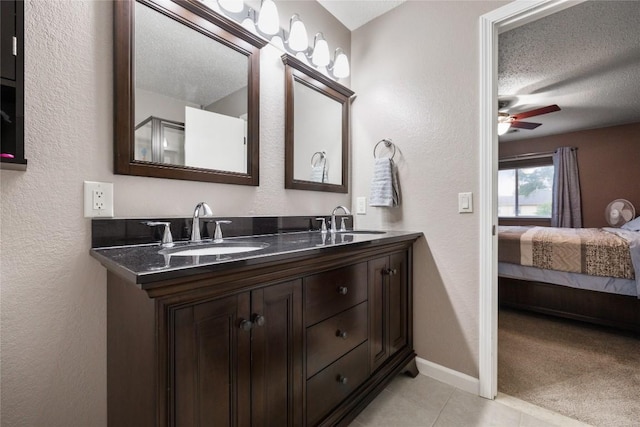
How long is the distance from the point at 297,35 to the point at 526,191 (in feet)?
17.8

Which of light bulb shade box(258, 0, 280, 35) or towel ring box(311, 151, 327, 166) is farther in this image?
towel ring box(311, 151, 327, 166)

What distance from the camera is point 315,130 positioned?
6.23ft

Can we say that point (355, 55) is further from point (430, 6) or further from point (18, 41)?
point (18, 41)

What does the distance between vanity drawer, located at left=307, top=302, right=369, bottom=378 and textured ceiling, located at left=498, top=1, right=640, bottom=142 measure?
95.3 inches

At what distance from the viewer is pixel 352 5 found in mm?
1896

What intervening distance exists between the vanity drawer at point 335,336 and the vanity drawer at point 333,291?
33 mm

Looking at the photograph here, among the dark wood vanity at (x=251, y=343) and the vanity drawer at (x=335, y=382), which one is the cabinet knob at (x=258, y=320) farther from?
the vanity drawer at (x=335, y=382)

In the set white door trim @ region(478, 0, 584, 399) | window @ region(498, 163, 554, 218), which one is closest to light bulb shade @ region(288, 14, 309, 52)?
white door trim @ region(478, 0, 584, 399)

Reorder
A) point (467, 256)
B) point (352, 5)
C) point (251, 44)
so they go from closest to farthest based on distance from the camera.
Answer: point (251, 44)
point (467, 256)
point (352, 5)

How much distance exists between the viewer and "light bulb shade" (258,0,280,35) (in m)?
1.48

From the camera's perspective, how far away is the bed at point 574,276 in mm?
2289

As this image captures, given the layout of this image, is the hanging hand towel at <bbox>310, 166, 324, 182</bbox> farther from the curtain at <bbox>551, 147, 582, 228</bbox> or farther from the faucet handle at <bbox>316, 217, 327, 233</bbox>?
the curtain at <bbox>551, 147, 582, 228</bbox>

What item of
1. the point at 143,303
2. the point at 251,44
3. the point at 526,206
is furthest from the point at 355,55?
the point at 526,206

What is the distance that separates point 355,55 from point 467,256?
1.64m
